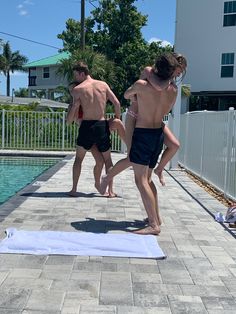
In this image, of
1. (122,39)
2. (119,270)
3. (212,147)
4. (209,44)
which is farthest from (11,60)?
(119,270)

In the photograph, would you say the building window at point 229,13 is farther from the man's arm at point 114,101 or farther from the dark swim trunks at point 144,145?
the dark swim trunks at point 144,145

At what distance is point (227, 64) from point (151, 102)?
26010 millimetres

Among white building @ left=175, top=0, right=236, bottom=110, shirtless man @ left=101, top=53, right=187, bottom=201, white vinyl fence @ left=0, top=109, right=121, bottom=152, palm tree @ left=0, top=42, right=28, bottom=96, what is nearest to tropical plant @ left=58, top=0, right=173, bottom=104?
white building @ left=175, top=0, right=236, bottom=110

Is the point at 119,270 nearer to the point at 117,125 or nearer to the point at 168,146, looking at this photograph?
the point at 168,146

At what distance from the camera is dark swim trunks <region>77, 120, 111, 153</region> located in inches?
271

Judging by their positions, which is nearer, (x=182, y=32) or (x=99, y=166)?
(x=99, y=166)

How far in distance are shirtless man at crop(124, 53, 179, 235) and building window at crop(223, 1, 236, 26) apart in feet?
85.7

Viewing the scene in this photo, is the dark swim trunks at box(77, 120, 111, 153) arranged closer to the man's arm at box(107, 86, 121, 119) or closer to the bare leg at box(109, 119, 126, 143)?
the bare leg at box(109, 119, 126, 143)

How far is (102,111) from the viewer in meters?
6.95

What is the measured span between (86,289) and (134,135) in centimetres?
208

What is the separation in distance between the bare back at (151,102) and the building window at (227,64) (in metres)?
25.8

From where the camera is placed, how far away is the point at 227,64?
29.6 meters

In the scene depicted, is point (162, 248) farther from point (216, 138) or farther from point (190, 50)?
point (190, 50)

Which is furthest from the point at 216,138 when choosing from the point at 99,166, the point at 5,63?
the point at 5,63
